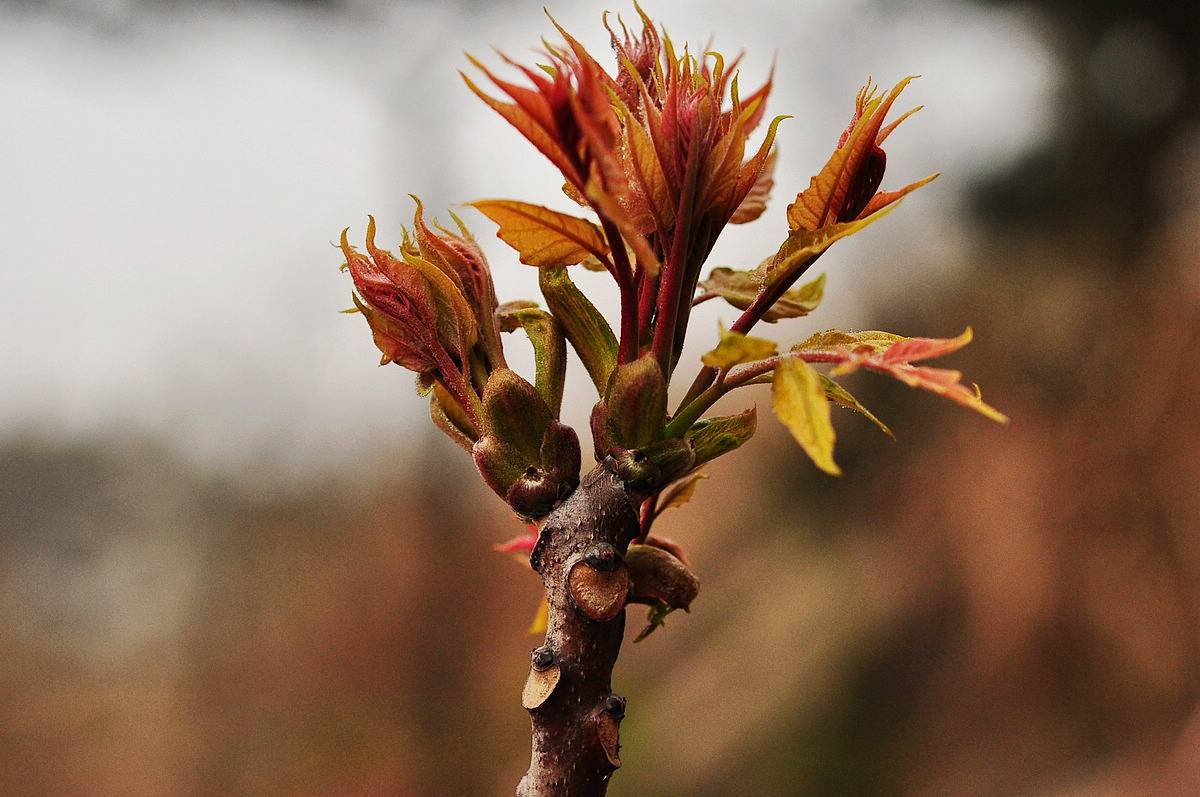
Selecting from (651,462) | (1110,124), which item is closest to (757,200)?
(651,462)

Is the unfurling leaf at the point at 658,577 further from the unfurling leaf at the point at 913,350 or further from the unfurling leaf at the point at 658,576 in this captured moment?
the unfurling leaf at the point at 913,350

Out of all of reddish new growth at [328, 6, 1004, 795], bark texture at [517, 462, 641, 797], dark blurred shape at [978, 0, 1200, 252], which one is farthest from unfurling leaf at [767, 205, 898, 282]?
dark blurred shape at [978, 0, 1200, 252]

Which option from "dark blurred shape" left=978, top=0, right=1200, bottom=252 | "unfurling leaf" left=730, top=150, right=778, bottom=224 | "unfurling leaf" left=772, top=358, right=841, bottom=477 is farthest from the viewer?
"dark blurred shape" left=978, top=0, right=1200, bottom=252

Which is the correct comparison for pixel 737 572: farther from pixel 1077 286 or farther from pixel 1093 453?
pixel 1077 286

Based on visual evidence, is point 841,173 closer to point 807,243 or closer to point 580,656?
point 807,243

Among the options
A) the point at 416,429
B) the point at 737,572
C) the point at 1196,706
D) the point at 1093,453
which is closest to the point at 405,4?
the point at 416,429

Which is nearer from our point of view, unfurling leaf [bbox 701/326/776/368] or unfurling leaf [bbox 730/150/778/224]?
unfurling leaf [bbox 701/326/776/368]

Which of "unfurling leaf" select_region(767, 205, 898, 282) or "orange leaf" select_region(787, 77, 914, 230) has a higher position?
"orange leaf" select_region(787, 77, 914, 230)

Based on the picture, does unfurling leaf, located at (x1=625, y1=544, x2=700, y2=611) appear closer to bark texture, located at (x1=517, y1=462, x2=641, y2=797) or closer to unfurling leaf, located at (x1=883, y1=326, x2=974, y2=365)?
bark texture, located at (x1=517, y1=462, x2=641, y2=797)
